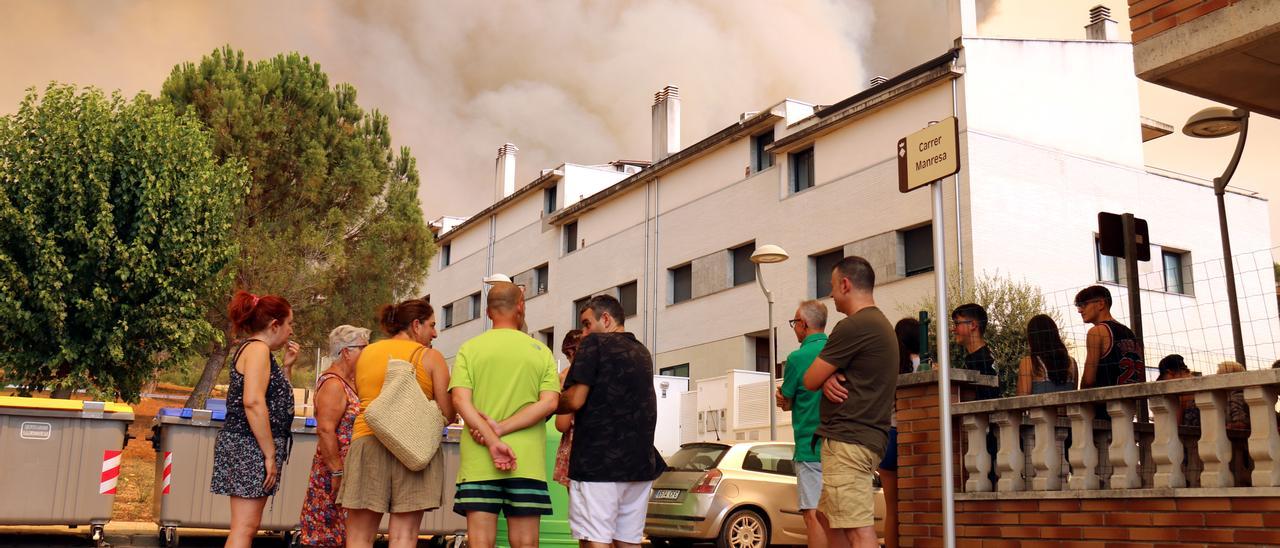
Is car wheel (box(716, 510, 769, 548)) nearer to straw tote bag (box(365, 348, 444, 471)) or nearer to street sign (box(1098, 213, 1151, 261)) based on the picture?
street sign (box(1098, 213, 1151, 261))

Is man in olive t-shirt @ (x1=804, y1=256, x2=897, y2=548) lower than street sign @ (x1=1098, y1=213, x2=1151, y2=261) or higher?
lower

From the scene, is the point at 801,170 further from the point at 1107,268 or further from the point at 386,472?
the point at 386,472

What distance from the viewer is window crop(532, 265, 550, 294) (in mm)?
44625

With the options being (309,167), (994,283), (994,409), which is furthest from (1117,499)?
(309,167)

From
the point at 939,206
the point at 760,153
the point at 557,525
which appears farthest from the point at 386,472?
the point at 760,153

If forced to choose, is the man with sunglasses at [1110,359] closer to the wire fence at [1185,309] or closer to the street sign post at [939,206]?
the street sign post at [939,206]

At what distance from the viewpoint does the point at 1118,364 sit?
7441 millimetres

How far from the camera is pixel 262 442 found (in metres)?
6.43

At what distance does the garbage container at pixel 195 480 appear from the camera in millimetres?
12219

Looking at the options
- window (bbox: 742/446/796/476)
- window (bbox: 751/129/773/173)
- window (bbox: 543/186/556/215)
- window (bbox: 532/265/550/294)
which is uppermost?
window (bbox: 543/186/556/215)

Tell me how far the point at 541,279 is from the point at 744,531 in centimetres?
3274

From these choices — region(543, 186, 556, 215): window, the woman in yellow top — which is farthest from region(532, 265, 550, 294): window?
the woman in yellow top

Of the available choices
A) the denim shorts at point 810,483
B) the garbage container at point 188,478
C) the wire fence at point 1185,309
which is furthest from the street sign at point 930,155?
the wire fence at point 1185,309

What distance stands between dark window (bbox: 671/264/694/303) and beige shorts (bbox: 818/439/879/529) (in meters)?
29.6
